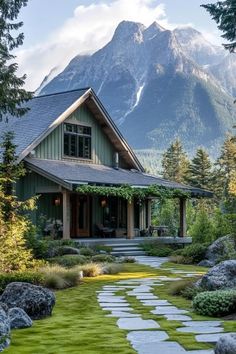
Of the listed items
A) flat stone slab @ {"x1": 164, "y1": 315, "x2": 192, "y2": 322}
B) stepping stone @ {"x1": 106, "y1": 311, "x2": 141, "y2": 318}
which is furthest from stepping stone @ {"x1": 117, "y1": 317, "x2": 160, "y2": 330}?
flat stone slab @ {"x1": 164, "y1": 315, "x2": 192, "y2": 322}

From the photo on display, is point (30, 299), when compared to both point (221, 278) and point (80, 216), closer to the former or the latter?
point (221, 278)

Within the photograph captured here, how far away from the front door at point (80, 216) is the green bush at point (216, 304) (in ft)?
55.5

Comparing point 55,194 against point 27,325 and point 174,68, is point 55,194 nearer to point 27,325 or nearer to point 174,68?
point 27,325

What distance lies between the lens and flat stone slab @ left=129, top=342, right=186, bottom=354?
19.4 ft

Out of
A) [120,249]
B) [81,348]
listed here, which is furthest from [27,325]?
[120,249]

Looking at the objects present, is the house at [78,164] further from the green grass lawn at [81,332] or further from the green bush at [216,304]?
the green bush at [216,304]

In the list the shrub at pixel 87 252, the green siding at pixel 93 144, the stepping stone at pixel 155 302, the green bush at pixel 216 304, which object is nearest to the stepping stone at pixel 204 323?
the green bush at pixel 216 304

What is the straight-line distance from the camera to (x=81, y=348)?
6105 mm

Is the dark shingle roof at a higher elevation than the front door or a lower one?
higher

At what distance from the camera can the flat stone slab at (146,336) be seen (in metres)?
6.46

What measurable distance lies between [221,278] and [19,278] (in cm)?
364

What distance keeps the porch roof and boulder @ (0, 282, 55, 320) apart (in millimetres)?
12654

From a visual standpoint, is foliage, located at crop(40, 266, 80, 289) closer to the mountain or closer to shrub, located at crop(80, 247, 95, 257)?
shrub, located at crop(80, 247, 95, 257)

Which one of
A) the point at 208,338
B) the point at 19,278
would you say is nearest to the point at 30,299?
the point at 19,278
